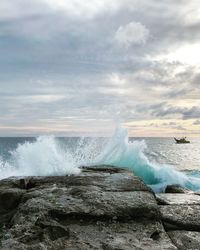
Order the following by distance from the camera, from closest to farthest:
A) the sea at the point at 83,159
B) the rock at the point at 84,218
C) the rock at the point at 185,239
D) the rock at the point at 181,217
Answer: the rock at the point at 84,218
the rock at the point at 185,239
the rock at the point at 181,217
the sea at the point at 83,159

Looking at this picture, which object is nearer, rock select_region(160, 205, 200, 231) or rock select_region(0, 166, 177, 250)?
rock select_region(0, 166, 177, 250)

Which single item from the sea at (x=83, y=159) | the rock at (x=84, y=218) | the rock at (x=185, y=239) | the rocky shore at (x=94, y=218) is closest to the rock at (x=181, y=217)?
the rocky shore at (x=94, y=218)

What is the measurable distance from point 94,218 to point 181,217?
151cm

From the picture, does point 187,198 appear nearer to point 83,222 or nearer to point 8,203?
point 83,222

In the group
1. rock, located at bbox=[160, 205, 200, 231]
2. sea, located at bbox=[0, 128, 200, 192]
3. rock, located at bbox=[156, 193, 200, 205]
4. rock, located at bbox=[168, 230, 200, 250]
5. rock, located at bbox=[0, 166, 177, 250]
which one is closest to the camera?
rock, located at bbox=[0, 166, 177, 250]

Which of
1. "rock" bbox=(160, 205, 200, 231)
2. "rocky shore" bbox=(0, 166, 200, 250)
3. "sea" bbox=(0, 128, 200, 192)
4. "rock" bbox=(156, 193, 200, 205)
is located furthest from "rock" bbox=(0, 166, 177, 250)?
"sea" bbox=(0, 128, 200, 192)

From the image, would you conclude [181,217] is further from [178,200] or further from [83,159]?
[83,159]

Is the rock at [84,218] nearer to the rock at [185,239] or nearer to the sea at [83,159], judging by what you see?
the rock at [185,239]

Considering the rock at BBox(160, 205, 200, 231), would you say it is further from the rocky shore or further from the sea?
the sea

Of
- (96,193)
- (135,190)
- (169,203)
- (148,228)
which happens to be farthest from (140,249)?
(169,203)

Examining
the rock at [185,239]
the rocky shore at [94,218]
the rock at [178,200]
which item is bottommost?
the rock at [185,239]

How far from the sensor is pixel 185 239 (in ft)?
16.2

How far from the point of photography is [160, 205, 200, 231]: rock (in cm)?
543

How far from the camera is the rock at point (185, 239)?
15.4 ft
